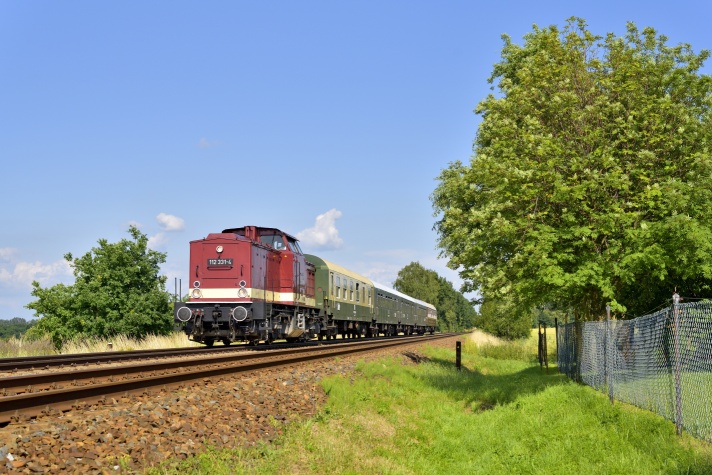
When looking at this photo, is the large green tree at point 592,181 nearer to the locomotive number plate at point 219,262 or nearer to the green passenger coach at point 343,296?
the locomotive number plate at point 219,262

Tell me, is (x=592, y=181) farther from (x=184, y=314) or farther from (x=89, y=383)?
(x=184, y=314)

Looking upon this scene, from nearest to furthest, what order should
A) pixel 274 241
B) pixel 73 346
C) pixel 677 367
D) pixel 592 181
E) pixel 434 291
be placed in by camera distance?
pixel 677 367, pixel 592 181, pixel 73 346, pixel 274 241, pixel 434 291

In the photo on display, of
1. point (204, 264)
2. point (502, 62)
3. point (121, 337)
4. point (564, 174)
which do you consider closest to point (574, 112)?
point (564, 174)

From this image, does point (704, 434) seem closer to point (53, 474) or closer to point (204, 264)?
point (53, 474)

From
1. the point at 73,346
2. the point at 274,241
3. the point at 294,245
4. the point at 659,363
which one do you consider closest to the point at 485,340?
the point at 294,245

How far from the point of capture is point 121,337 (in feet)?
101

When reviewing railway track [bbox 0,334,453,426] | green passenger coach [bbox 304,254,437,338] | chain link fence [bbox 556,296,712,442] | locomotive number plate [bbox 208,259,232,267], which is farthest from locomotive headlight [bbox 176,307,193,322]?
chain link fence [bbox 556,296,712,442]

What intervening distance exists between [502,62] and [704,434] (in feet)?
94.7

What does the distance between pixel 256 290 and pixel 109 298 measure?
40.6 feet

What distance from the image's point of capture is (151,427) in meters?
8.30

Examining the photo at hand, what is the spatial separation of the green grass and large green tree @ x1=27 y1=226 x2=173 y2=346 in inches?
754

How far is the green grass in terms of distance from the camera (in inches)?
338

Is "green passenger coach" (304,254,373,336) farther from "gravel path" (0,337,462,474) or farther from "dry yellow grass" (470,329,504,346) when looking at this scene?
"gravel path" (0,337,462,474)

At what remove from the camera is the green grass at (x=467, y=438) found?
8.59 metres
